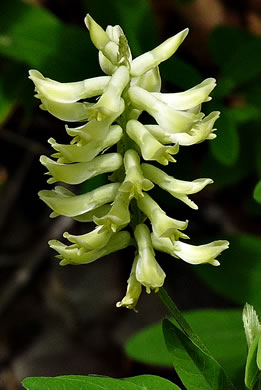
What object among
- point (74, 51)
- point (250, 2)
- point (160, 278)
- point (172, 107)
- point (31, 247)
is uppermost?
point (250, 2)

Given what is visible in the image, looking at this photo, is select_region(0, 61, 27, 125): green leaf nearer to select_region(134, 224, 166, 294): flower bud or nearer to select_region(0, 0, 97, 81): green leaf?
select_region(0, 0, 97, 81): green leaf

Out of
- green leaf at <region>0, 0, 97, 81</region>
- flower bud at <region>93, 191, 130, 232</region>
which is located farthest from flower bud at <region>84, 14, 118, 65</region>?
green leaf at <region>0, 0, 97, 81</region>

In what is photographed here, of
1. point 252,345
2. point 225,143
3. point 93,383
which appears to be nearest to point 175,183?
point 252,345

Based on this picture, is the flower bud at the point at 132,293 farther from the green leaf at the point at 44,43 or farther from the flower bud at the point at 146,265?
the green leaf at the point at 44,43

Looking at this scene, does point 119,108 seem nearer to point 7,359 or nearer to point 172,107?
point 172,107

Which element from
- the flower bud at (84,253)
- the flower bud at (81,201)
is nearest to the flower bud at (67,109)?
the flower bud at (81,201)

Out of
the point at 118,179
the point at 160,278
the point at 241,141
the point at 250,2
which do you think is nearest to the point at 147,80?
the point at 118,179

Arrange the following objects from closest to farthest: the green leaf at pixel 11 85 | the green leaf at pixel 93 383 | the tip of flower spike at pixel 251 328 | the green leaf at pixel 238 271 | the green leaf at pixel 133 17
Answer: the green leaf at pixel 93 383
the tip of flower spike at pixel 251 328
the green leaf at pixel 238 271
the green leaf at pixel 133 17
the green leaf at pixel 11 85
